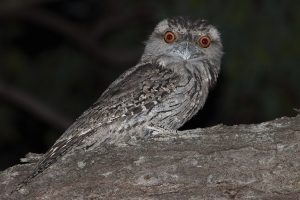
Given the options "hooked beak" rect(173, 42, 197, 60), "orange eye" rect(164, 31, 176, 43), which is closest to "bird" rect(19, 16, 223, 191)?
"hooked beak" rect(173, 42, 197, 60)

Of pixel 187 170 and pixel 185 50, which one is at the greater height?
pixel 185 50

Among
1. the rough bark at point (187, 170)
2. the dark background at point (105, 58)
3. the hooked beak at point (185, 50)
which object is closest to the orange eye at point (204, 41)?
the hooked beak at point (185, 50)

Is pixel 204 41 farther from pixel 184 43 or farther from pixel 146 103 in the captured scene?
pixel 146 103

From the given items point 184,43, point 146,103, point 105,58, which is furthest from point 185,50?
point 105,58

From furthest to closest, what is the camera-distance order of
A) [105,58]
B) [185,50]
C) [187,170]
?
[105,58] → [185,50] → [187,170]

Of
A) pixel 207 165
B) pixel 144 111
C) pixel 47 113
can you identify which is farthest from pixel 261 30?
pixel 207 165

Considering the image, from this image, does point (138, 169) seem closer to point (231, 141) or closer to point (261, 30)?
point (231, 141)
